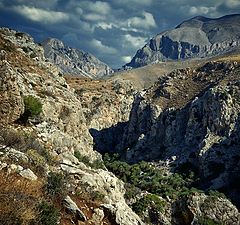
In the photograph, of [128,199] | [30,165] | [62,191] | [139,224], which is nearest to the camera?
[62,191]

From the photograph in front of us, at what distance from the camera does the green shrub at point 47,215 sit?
15.8 meters

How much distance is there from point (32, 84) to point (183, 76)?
75.0m

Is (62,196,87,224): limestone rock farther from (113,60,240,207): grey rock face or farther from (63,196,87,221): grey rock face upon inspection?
(113,60,240,207): grey rock face

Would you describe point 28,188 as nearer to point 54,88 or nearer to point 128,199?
point 128,199

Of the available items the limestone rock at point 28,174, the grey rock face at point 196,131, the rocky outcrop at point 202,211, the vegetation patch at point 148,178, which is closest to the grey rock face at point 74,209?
the limestone rock at point 28,174

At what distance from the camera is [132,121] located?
4055 inches

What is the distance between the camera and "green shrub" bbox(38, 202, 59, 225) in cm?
1578

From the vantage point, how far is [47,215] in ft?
52.8

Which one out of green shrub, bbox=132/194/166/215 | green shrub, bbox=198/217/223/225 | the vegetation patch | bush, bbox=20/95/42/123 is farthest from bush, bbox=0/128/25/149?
the vegetation patch

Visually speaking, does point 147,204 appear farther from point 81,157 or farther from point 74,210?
point 74,210

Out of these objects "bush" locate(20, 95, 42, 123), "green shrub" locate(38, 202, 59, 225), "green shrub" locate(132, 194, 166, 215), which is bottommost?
"green shrub" locate(132, 194, 166, 215)

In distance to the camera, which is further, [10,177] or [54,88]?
[54,88]

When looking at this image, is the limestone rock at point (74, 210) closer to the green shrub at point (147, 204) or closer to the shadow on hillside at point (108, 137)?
the green shrub at point (147, 204)

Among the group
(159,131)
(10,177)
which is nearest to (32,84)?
(10,177)
